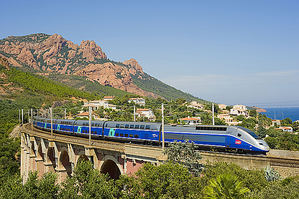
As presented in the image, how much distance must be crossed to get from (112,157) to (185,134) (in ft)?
27.6

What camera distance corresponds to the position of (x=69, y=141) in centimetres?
3309

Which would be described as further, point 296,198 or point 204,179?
point 204,179

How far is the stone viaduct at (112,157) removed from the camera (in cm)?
1827

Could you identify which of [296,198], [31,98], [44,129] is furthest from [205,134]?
[31,98]

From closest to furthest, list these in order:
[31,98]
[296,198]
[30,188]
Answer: [296,198] → [30,188] → [31,98]

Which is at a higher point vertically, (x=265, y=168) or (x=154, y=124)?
(x=154, y=124)

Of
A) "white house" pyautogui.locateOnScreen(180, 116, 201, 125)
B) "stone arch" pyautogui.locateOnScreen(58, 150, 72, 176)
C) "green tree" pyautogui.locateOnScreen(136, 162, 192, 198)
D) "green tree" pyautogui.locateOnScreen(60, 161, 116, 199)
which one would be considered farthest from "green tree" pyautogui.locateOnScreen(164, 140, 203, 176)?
"white house" pyautogui.locateOnScreen(180, 116, 201, 125)

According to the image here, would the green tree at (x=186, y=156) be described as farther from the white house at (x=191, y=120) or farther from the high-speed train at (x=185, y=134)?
the white house at (x=191, y=120)

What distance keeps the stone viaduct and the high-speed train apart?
1978 mm

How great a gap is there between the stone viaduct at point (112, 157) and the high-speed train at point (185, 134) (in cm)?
198

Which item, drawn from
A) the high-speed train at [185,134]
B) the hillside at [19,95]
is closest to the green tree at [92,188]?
the high-speed train at [185,134]

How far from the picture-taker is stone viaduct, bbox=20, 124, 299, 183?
18266 millimetres

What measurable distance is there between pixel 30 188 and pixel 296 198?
1916cm

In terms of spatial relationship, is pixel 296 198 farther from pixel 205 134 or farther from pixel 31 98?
pixel 31 98
